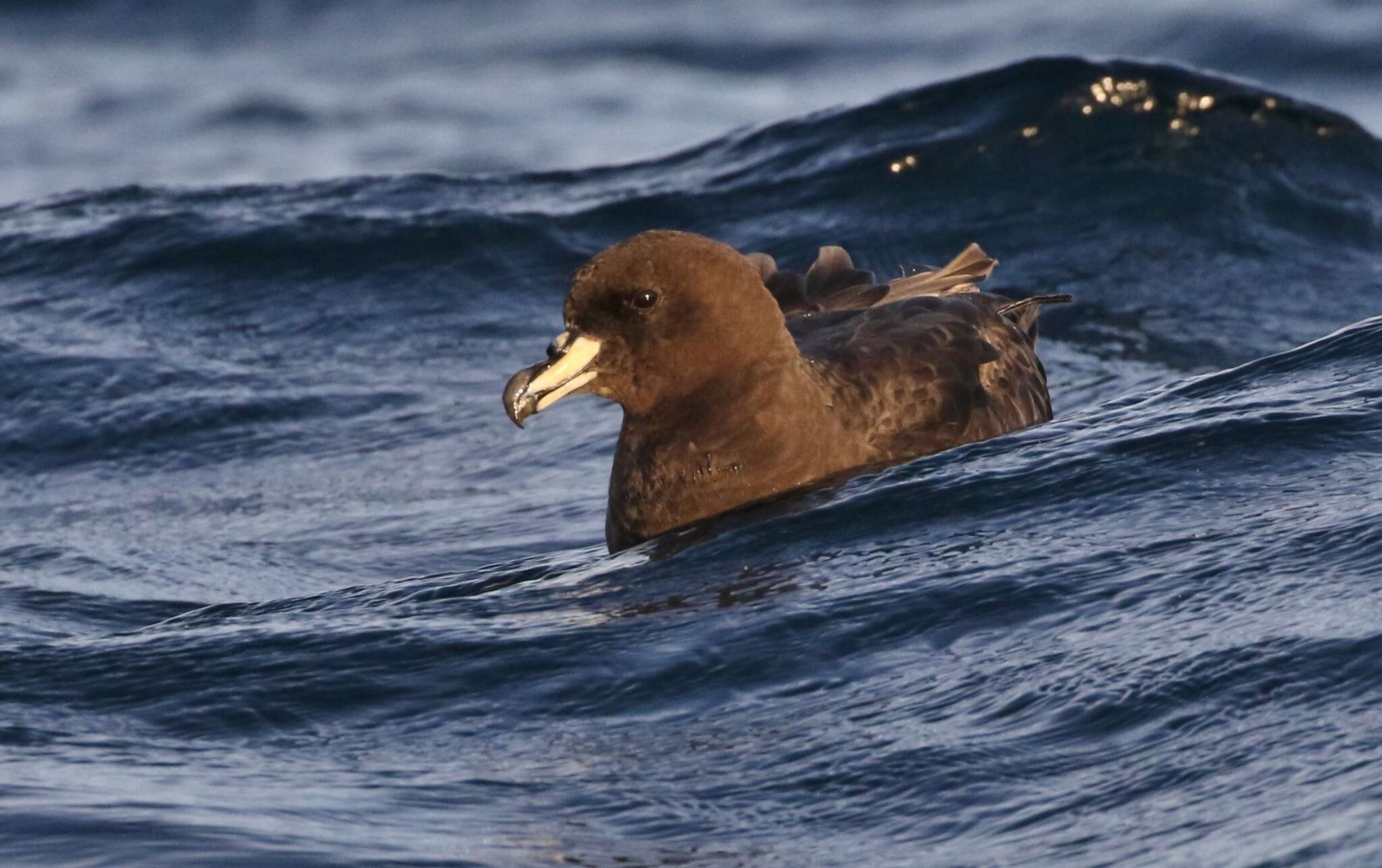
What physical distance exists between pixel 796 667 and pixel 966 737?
1.96ft

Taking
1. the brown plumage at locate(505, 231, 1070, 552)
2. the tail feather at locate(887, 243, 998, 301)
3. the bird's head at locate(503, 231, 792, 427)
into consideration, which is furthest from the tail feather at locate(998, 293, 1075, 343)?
the bird's head at locate(503, 231, 792, 427)

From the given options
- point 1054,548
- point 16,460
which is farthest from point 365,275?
point 1054,548

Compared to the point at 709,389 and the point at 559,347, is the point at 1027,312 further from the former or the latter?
the point at 559,347

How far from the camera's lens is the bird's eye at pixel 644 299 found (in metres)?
6.14

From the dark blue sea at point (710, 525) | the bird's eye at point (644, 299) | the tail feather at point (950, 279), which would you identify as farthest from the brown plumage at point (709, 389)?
the tail feather at point (950, 279)

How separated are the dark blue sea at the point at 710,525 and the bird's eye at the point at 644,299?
26.0 inches

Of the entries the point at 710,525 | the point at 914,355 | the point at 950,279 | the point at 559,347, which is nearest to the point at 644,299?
the point at 559,347

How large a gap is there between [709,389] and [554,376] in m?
0.46

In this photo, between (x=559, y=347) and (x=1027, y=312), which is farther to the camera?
(x=1027, y=312)

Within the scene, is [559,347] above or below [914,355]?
above

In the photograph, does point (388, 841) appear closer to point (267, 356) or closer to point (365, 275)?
point (267, 356)

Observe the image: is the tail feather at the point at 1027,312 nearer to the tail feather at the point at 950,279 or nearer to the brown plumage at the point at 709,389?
the tail feather at the point at 950,279

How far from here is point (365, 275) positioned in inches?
432

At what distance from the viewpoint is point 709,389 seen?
627cm
